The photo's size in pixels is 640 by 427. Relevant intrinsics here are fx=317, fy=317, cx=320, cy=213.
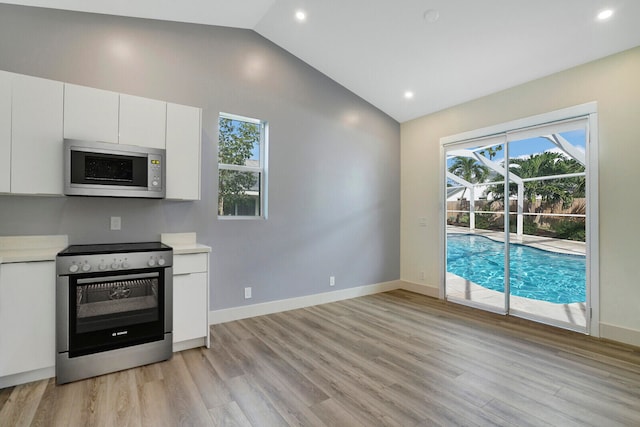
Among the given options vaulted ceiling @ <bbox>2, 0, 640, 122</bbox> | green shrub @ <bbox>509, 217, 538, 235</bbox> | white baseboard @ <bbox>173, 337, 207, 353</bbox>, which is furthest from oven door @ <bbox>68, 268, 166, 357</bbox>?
green shrub @ <bbox>509, 217, 538, 235</bbox>

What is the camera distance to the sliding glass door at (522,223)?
350 cm

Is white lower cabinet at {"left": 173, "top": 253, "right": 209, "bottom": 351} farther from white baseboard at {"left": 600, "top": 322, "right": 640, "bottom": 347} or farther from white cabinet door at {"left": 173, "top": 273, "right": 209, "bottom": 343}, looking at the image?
white baseboard at {"left": 600, "top": 322, "right": 640, "bottom": 347}

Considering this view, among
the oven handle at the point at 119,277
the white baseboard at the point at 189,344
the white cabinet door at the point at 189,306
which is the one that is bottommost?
the white baseboard at the point at 189,344

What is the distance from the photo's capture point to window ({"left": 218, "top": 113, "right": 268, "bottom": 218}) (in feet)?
12.3

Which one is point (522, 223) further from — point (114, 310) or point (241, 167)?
point (114, 310)

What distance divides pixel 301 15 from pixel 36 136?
8.98ft

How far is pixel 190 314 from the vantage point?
9.34 feet

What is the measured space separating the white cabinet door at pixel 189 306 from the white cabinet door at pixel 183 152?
808mm

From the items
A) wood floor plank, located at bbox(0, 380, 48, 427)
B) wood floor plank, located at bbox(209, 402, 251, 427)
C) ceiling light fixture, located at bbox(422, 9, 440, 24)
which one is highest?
ceiling light fixture, located at bbox(422, 9, 440, 24)

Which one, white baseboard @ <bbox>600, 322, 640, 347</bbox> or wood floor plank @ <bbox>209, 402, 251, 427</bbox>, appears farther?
white baseboard @ <bbox>600, 322, 640, 347</bbox>

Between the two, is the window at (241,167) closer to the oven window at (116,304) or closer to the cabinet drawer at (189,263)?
the cabinet drawer at (189,263)

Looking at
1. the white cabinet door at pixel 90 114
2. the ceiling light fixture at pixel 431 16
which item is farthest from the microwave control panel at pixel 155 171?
the ceiling light fixture at pixel 431 16

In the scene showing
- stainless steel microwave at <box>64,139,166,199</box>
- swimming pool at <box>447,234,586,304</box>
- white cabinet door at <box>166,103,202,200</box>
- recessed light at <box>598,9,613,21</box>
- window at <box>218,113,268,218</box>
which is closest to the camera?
stainless steel microwave at <box>64,139,166,199</box>

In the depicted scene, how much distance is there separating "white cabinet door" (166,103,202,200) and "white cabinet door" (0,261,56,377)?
1.13 metres
